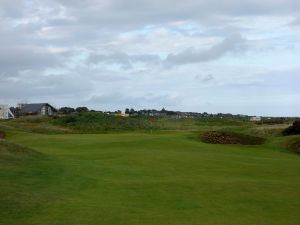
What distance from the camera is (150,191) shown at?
60.1 ft

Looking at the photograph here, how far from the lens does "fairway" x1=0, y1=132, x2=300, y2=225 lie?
13.8 m

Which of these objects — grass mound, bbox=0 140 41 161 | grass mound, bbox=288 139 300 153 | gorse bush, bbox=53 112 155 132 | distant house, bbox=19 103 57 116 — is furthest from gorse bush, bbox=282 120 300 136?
distant house, bbox=19 103 57 116

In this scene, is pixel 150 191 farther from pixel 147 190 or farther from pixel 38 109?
pixel 38 109

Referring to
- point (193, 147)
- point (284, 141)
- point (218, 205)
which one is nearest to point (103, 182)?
point (218, 205)

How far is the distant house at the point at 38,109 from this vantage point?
13688 centimetres

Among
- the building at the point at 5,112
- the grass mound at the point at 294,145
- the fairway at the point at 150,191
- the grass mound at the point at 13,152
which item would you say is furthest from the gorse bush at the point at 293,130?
the building at the point at 5,112

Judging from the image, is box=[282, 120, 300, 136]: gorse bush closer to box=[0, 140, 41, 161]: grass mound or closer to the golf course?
the golf course

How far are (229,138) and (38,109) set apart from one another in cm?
9827

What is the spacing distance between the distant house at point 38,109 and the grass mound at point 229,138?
9328 cm

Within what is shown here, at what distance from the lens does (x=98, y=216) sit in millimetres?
13594

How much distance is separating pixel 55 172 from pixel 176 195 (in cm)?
653

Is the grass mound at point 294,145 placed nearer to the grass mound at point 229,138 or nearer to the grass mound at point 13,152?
the grass mound at point 229,138

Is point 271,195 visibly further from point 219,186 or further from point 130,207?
point 130,207

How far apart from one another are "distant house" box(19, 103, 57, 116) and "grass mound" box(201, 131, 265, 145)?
93284 mm
